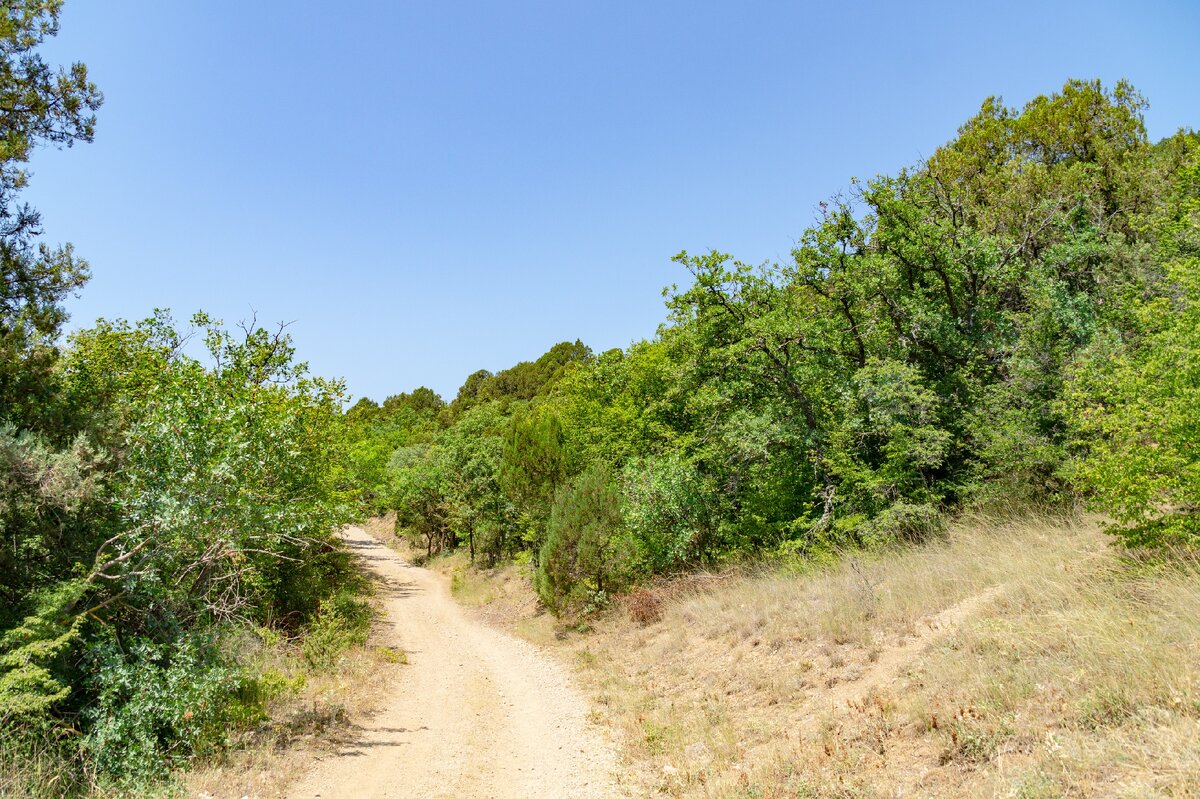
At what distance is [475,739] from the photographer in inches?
374

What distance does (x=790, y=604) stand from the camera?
Answer: 1115cm

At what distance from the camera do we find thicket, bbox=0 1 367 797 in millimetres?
6656

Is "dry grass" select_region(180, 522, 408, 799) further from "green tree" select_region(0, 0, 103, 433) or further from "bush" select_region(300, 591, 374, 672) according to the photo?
"green tree" select_region(0, 0, 103, 433)

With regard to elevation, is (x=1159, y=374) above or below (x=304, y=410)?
below

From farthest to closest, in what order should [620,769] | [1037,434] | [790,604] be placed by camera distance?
[1037,434] → [790,604] → [620,769]

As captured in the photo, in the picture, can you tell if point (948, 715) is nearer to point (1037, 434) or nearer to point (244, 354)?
point (1037, 434)

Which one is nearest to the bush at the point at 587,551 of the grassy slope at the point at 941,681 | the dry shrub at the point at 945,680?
the grassy slope at the point at 941,681

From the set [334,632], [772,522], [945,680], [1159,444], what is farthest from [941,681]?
[334,632]

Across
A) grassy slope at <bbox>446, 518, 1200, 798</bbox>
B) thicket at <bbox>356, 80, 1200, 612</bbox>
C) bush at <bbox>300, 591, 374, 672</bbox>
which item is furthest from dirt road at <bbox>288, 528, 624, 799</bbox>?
thicket at <bbox>356, 80, 1200, 612</bbox>

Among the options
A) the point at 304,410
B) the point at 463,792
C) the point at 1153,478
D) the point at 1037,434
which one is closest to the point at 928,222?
the point at 1037,434

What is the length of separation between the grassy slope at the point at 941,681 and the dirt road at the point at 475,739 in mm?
Answer: 760

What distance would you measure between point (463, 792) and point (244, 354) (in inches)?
584

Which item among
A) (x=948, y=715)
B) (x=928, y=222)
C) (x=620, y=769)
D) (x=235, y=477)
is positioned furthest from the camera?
(x=928, y=222)

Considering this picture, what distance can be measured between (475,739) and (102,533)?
20.8 ft
